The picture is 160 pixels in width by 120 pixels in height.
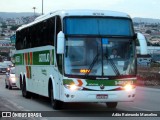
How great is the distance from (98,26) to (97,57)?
1.14 m

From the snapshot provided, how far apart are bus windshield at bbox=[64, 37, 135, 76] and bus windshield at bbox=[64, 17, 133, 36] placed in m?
0.25

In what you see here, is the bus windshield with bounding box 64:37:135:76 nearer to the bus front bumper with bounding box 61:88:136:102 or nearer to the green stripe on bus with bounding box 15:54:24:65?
the bus front bumper with bounding box 61:88:136:102

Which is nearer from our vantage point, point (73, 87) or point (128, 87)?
point (73, 87)

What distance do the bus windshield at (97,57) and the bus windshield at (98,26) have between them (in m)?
0.25

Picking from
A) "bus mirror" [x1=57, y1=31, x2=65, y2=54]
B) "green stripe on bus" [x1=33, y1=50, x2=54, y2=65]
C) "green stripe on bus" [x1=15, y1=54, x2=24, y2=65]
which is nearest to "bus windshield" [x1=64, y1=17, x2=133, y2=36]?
"bus mirror" [x1=57, y1=31, x2=65, y2=54]

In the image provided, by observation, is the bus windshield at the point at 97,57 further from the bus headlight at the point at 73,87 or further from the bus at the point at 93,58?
the bus headlight at the point at 73,87

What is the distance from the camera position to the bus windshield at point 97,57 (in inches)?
583

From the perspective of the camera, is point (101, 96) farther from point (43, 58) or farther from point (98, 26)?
point (43, 58)

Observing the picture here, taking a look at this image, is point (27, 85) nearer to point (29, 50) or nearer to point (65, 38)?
point (29, 50)

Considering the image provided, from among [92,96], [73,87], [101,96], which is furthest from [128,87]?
[73,87]

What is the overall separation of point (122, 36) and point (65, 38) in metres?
1.85

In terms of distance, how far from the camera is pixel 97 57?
1488 centimetres

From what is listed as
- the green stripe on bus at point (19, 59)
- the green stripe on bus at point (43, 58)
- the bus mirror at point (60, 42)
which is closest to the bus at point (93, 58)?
the bus mirror at point (60, 42)

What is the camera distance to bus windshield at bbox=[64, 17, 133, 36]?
15.2 meters
